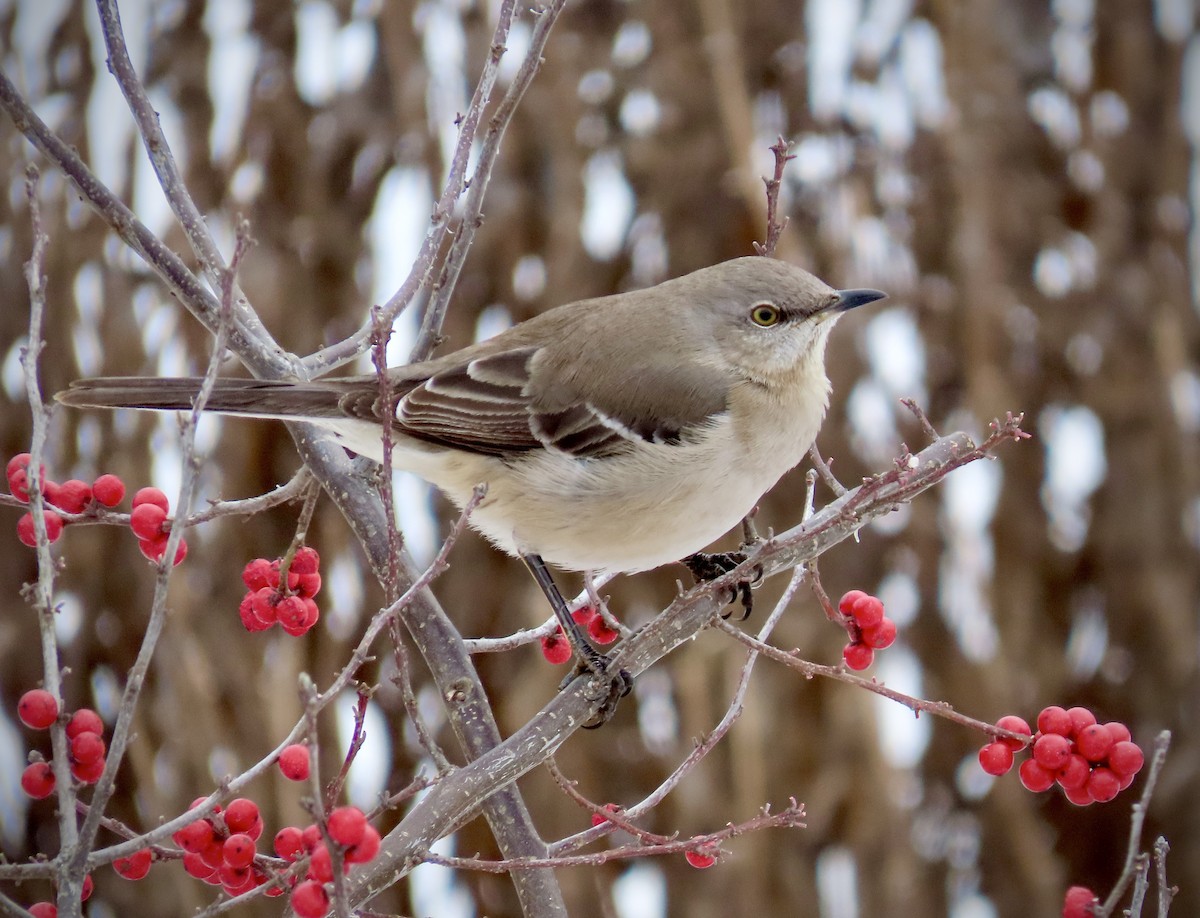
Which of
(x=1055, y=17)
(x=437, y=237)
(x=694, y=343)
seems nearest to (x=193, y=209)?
(x=437, y=237)

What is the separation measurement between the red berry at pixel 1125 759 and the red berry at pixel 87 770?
1.35 m

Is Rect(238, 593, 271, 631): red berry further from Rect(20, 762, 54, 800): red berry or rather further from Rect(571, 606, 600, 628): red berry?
Rect(571, 606, 600, 628): red berry

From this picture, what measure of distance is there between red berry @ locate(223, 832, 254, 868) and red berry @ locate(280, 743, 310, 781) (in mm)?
94

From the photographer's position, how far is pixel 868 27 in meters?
3.61

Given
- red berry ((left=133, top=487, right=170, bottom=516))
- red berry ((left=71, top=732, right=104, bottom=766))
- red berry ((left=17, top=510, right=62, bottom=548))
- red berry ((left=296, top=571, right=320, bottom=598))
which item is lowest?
red berry ((left=71, top=732, right=104, bottom=766))

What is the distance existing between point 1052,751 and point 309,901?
3.41 ft

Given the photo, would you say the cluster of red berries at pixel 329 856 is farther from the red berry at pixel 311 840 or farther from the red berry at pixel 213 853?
the red berry at pixel 213 853

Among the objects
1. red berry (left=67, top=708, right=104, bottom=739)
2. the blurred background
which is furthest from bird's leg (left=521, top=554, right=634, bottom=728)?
the blurred background

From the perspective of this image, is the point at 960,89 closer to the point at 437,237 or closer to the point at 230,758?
the point at 437,237

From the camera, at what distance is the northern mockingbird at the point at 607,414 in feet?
6.83

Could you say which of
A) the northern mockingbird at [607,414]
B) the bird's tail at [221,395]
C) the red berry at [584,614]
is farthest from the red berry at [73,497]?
the red berry at [584,614]

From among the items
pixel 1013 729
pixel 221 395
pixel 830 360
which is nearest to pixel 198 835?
pixel 221 395

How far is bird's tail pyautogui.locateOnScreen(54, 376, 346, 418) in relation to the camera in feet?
6.09

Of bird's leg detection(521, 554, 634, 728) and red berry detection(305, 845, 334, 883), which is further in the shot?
bird's leg detection(521, 554, 634, 728)
